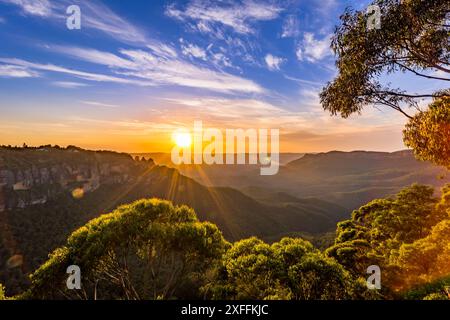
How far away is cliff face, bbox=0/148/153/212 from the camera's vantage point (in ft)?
276

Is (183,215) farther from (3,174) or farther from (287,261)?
(3,174)

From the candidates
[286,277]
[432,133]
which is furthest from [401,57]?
[286,277]

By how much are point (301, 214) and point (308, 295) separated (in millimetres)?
130961

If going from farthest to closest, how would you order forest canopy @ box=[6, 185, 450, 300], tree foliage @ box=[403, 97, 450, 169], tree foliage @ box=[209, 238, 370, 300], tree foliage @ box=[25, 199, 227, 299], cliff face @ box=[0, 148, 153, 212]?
cliff face @ box=[0, 148, 153, 212] < tree foliage @ box=[25, 199, 227, 299] < tree foliage @ box=[403, 97, 450, 169] < forest canopy @ box=[6, 185, 450, 300] < tree foliage @ box=[209, 238, 370, 300]

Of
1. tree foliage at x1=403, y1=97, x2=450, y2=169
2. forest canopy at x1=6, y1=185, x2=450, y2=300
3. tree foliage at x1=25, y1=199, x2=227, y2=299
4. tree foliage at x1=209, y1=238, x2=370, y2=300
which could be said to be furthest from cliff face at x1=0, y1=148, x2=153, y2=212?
tree foliage at x1=403, y1=97, x2=450, y2=169

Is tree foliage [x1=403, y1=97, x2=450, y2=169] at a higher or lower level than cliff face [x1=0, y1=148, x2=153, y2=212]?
higher

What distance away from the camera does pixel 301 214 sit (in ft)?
441

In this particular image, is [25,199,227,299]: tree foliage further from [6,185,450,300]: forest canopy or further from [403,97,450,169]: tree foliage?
[403,97,450,169]: tree foliage

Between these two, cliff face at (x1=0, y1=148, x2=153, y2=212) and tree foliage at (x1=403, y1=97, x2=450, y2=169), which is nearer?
tree foliage at (x1=403, y1=97, x2=450, y2=169)

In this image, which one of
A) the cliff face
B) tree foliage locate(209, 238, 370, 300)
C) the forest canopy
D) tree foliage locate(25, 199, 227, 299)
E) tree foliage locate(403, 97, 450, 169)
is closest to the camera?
tree foliage locate(209, 238, 370, 300)

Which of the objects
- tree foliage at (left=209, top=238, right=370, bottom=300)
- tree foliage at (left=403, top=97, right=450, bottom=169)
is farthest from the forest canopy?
tree foliage at (left=403, top=97, right=450, bottom=169)

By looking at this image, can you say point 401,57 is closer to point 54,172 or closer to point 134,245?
point 134,245

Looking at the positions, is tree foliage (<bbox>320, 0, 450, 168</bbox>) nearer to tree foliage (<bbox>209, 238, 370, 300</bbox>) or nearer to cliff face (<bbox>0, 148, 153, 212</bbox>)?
tree foliage (<bbox>209, 238, 370, 300</bbox>)

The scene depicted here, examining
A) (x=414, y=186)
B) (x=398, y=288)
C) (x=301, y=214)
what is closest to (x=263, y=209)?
(x=301, y=214)
